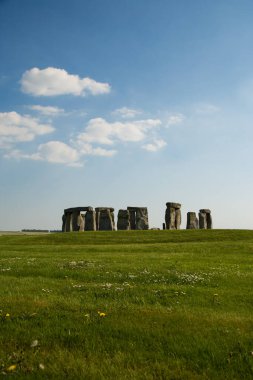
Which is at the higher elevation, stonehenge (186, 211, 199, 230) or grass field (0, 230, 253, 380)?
stonehenge (186, 211, 199, 230)

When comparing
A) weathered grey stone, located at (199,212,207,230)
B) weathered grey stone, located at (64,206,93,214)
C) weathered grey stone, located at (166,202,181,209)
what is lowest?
weathered grey stone, located at (199,212,207,230)

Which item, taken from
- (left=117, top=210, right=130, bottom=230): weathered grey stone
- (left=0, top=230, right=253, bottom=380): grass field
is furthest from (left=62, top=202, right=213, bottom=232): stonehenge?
(left=0, top=230, right=253, bottom=380): grass field

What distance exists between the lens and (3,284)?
15.4 metres

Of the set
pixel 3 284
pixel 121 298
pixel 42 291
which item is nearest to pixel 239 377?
pixel 121 298

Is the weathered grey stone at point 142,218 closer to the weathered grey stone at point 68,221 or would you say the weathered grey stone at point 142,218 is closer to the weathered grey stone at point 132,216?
the weathered grey stone at point 132,216

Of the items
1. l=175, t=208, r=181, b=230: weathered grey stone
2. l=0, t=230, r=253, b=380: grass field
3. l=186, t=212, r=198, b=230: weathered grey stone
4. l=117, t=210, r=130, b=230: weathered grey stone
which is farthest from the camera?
l=186, t=212, r=198, b=230: weathered grey stone

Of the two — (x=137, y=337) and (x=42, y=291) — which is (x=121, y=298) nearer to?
(x=42, y=291)

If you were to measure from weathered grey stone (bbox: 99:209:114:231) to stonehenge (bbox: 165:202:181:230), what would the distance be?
927 centimetres

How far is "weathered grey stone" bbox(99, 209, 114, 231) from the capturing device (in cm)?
6894

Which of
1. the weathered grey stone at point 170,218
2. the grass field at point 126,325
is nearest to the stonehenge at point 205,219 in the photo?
the weathered grey stone at point 170,218

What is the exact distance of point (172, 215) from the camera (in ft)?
218

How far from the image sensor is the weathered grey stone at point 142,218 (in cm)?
6662

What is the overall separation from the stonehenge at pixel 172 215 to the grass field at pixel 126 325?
47515 mm

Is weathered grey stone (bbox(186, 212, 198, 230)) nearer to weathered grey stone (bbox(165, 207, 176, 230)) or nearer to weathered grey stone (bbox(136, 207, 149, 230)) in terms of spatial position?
weathered grey stone (bbox(165, 207, 176, 230))
